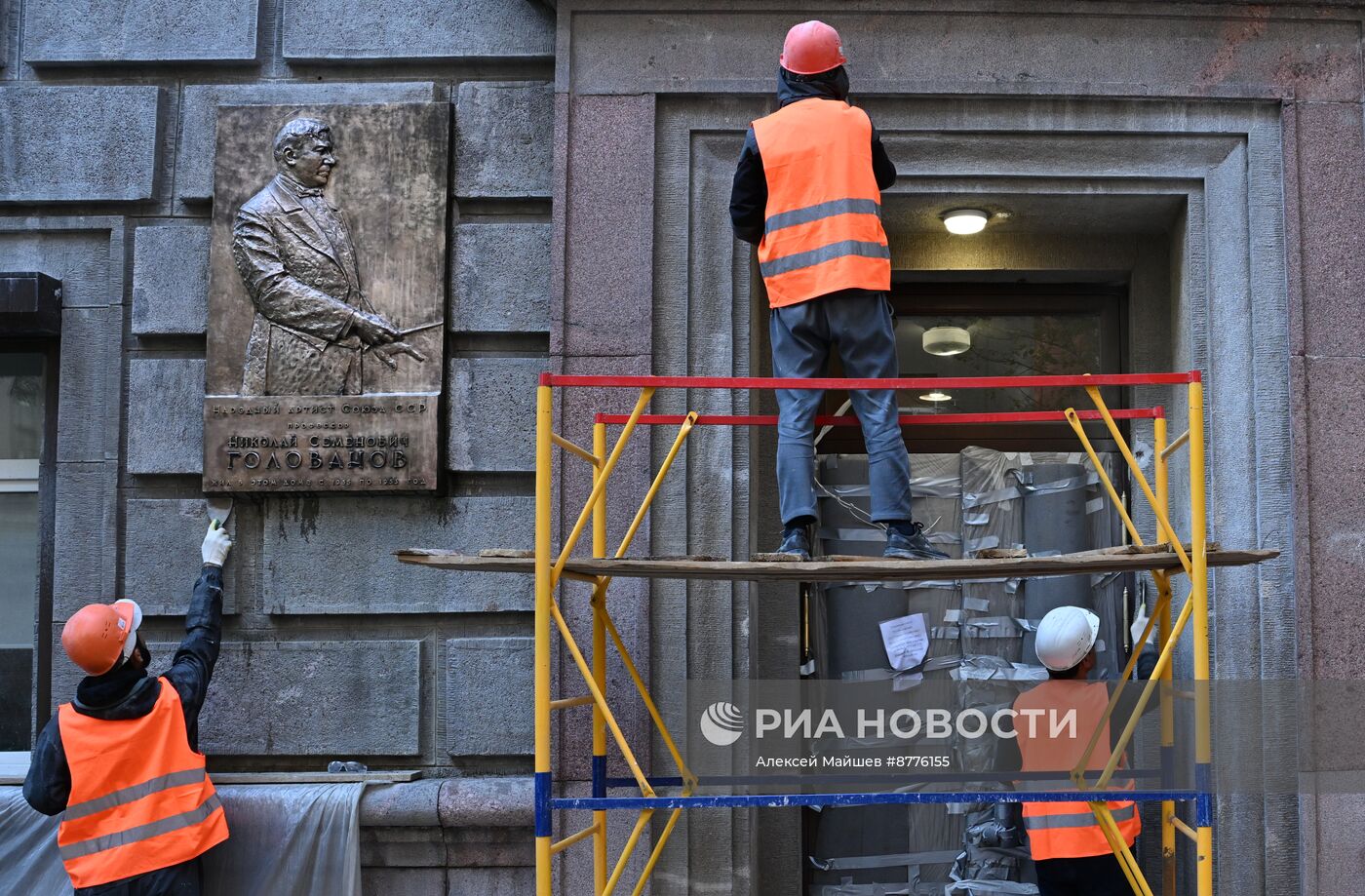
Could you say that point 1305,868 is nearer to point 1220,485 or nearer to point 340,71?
point 1220,485

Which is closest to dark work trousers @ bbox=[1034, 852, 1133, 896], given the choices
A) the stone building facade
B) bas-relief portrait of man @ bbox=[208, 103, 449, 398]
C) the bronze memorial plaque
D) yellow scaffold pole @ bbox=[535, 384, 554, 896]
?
the stone building facade

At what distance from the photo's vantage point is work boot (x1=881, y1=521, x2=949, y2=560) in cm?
499

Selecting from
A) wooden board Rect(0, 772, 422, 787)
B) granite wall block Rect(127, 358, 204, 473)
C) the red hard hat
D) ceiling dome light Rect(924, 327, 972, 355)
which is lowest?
wooden board Rect(0, 772, 422, 787)

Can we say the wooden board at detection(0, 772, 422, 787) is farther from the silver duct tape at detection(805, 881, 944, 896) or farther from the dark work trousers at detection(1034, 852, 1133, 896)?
the dark work trousers at detection(1034, 852, 1133, 896)

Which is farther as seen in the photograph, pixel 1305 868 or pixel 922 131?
pixel 922 131

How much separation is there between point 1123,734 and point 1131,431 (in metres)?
2.55

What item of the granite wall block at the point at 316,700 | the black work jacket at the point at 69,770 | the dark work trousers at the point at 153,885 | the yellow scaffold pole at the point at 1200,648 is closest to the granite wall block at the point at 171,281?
the granite wall block at the point at 316,700

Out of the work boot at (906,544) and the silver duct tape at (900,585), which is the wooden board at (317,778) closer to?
the silver duct tape at (900,585)

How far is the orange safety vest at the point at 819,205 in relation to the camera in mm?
5191

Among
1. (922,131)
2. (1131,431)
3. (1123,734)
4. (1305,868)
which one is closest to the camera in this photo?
(1123,734)

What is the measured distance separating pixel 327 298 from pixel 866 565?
323cm

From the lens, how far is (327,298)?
6582 mm

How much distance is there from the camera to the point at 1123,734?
5.02 metres

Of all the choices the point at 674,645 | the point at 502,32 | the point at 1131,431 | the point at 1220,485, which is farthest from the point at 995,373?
the point at 502,32
